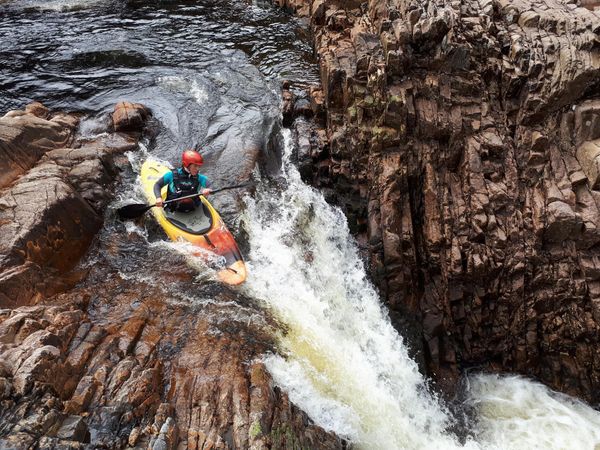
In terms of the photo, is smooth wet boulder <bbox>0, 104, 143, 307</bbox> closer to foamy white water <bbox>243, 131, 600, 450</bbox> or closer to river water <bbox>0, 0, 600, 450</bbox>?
river water <bbox>0, 0, 600, 450</bbox>

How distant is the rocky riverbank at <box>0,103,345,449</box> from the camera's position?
4.59m

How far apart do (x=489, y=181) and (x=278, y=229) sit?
4.09 metres

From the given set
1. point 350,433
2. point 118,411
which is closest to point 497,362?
point 350,433

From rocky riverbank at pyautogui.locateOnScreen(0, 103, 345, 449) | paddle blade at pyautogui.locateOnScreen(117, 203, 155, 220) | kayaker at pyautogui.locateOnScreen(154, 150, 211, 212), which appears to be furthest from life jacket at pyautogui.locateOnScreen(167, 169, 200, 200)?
rocky riverbank at pyautogui.locateOnScreen(0, 103, 345, 449)

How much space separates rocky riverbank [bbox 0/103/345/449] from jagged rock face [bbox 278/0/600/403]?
347 cm

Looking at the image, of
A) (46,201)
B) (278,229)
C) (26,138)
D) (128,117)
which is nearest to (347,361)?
(278,229)

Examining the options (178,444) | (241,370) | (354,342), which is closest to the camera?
(178,444)

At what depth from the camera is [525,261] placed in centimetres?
781

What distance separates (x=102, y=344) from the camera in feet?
18.7

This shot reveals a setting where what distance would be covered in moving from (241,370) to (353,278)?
3.44m

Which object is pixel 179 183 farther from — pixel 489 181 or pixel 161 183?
pixel 489 181

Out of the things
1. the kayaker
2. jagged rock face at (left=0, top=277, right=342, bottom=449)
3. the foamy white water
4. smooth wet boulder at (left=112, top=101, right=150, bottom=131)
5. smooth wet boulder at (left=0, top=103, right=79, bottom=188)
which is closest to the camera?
jagged rock face at (left=0, top=277, right=342, bottom=449)

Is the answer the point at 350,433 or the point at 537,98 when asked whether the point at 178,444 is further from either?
the point at 537,98

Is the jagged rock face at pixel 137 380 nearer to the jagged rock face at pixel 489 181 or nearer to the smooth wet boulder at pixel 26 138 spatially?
the smooth wet boulder at pixel 26 138
